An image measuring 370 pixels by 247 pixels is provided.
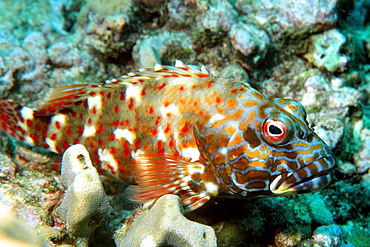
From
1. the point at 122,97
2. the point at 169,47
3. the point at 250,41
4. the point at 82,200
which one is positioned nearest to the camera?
the point at 82,200

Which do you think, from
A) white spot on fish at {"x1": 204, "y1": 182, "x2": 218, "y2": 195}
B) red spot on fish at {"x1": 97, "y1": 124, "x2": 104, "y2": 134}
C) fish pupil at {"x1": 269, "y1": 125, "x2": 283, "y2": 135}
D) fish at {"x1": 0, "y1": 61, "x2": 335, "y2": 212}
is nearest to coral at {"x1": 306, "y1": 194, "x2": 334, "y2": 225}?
fish at {"x1": 0, "y1": 61, "x2": 335, "y2": 212}

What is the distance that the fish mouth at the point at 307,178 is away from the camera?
251 centimetres

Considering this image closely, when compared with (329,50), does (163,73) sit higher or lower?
higher

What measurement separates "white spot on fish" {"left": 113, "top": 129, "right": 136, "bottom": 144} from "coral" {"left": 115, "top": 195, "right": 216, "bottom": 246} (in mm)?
1014

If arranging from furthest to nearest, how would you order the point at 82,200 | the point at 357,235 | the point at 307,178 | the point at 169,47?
1. the point at 169,47
2. the point at 357,235
3. the point at 307,178
4. the point at 82,200

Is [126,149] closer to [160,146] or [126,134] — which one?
[126,134]

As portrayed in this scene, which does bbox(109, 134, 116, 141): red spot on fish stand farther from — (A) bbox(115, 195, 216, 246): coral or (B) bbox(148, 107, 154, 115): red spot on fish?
(A) bbox(115, 195, 216, 246): coral

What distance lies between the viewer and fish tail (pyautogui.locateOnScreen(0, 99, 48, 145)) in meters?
3.70

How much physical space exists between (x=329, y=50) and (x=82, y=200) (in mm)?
4371

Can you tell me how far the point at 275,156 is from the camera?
2.57 m

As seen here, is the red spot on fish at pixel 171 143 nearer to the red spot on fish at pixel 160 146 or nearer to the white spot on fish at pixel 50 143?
the red spot on fish at pixel 160 146

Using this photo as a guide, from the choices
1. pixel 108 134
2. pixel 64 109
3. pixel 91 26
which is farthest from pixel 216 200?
pixel 91 26

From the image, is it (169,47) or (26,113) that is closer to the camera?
(26,113)

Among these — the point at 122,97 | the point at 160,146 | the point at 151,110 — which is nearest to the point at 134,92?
the point at 122,97
